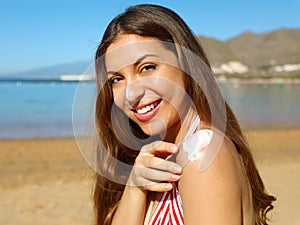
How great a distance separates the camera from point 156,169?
1579mm

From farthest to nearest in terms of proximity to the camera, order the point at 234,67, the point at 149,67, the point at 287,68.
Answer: the point at 234,67 → the point at 287,68 → the point at 149,67

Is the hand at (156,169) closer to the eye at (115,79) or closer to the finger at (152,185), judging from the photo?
the finger at (152,185)

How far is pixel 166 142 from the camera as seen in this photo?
158 centimetres

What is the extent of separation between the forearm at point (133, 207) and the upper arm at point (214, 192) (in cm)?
28

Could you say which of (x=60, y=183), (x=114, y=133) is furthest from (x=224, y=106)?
(x=60, y=183)

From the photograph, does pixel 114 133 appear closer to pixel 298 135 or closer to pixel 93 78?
pixel 93 78

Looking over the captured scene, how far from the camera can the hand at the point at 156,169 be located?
1490mm

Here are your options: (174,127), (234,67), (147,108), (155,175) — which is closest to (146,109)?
(147,108)

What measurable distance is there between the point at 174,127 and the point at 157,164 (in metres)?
0.15

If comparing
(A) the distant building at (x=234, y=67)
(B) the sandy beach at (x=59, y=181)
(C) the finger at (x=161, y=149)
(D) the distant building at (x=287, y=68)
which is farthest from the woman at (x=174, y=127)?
(D) the distant building at (x=287, y=68)

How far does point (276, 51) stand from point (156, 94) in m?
165

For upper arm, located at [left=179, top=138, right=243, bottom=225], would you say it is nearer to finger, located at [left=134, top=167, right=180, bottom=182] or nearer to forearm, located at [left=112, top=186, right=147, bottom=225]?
finger, located at [left=134, top=167, right=180, bottom=182]

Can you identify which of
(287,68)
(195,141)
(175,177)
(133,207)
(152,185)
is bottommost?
(287,68)

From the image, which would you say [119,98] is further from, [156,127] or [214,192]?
[214,192]
